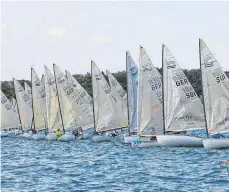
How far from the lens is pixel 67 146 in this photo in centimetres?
5075

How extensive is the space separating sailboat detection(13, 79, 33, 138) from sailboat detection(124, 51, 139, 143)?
74.3 feet

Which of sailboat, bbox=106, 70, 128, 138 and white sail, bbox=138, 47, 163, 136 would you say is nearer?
white sail, bbox=138, 47, 163, 136

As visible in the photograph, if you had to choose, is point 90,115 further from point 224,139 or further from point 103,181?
point 103,181

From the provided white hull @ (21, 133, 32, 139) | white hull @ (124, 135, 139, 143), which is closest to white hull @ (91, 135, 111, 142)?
white hull @ (124, 135, 139, 143)

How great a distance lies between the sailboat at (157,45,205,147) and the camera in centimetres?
4194

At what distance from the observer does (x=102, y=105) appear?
53.8m

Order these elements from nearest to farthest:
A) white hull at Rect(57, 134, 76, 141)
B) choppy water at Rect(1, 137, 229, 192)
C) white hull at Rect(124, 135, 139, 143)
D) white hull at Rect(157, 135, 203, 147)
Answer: choppy water at Rect(1, 137, 229, 192), white hull at Rect(157, 135, 203, 147), white hull at Rect(124, 135, 139, 143), white hull at Rect(57, 134, 76, 141)

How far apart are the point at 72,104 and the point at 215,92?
2234 cm

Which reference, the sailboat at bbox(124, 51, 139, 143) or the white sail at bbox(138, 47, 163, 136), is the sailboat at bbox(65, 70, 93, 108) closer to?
the sailboat at bbox(124, 51, 139, 143)

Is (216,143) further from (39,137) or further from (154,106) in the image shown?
(39,137)

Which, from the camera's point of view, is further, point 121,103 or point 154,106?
point 121,103

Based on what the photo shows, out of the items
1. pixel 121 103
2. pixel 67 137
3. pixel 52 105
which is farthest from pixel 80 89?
pixel 121 103

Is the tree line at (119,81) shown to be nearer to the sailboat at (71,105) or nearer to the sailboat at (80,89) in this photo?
the sailboat at (80,89)

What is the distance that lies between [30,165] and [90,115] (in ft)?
75.8
